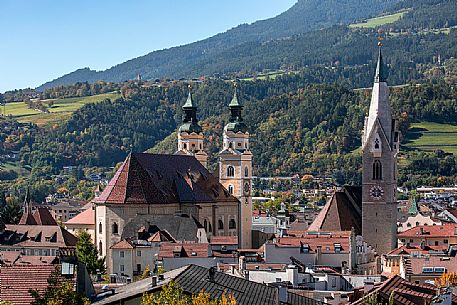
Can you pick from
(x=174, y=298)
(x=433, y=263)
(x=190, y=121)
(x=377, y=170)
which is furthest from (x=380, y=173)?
(x=174, y=298)

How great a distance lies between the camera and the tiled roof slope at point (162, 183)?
99562 mm

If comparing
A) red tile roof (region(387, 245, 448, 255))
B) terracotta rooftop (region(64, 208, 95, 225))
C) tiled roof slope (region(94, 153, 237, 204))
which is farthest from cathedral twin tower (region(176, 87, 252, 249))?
red tile roof (region(387, 245, 448, 255))

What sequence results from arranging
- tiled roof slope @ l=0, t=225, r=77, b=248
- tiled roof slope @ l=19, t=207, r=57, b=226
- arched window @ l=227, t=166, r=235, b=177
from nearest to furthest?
tiled roof slope @ l=0, t=225, r=77, b=248, tiled roof slope @ l=19, t=207, r=57, b=226, arched window @ l=227, t=166, r=235, b=177

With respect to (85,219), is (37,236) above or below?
below

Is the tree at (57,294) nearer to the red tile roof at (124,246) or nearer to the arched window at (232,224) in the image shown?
the red tile roof at (124,246)

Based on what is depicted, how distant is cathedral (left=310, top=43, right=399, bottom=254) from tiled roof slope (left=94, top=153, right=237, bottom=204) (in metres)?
10.7

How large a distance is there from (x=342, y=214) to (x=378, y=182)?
3.86 m

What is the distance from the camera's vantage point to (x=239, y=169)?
116812mm

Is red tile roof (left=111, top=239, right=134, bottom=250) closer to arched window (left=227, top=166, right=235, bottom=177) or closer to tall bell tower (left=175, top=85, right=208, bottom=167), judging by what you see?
arched window (left=227, top=166, right=235, bottom=177)

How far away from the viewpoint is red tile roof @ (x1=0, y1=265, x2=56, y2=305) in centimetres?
3409

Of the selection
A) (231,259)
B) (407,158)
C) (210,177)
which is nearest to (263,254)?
(231,259)

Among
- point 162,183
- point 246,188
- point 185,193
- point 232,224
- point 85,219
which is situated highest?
point 162,183

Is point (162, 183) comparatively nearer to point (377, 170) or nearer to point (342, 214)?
point (342, 214)

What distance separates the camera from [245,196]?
116m
